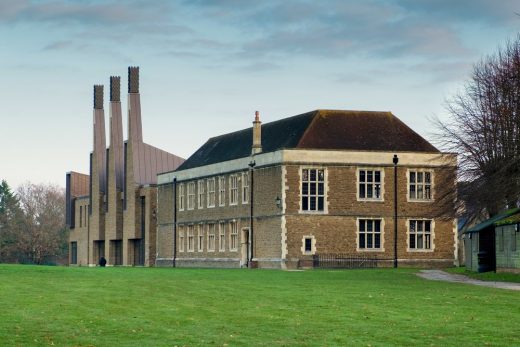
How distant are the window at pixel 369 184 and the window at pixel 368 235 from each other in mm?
1696

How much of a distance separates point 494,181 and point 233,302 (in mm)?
31095

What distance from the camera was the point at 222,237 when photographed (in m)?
89.9

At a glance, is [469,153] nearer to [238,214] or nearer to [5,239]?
[238,214]

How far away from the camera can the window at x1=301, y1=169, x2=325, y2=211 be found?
79875 mm

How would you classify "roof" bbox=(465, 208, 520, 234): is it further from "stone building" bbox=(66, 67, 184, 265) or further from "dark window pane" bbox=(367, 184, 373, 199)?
"stone building" bbox=(66, 67, 184, 265)

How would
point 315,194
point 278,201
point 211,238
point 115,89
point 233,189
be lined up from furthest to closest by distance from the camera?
point 115,89 → point 211,238 → point 233,189 → point 315,194 → point 278,201

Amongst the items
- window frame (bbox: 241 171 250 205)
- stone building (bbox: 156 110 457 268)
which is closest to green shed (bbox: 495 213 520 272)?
stone building (bbox: 156 110 457 268)

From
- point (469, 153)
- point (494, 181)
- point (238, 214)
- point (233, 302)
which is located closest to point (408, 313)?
point (233, 302)

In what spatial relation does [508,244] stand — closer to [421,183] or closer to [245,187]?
[421,183]

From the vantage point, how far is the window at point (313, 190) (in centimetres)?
7988

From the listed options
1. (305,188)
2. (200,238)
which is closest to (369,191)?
(305,188)

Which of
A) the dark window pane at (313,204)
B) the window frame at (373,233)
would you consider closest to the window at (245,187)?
the dark window pane at (313,204)

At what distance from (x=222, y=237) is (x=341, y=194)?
13.3 m

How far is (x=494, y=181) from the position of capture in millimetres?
60688
